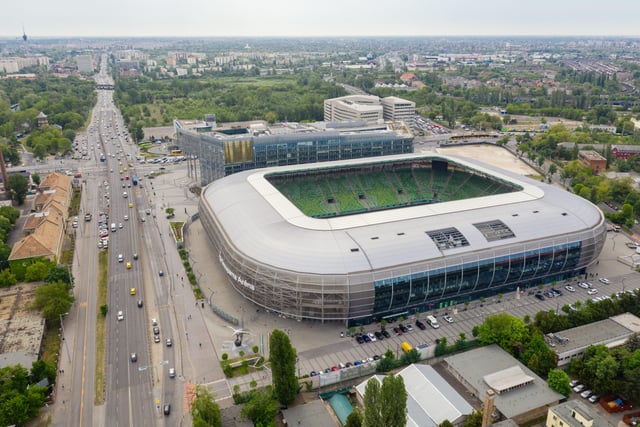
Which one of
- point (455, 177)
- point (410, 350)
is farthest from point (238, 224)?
point (455, 177)

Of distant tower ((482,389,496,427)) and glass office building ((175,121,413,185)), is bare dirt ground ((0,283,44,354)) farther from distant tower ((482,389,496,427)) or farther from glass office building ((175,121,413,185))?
glass office building ((175,121,413,185))

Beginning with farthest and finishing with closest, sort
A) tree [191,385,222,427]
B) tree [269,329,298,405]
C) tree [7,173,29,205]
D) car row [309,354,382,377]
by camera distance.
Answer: tree [7,173,29,205] → car row [309,354,382,377] → tree [269,329,298,405] → tree [191,385,222,427]

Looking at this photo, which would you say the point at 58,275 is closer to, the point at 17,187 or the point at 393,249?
the point at 17,187

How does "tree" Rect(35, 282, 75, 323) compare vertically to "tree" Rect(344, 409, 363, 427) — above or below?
above

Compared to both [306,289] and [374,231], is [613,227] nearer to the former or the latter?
[374,231]

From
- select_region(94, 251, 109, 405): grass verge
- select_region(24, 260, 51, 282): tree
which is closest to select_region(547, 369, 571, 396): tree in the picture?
select_region(94, 251, 109, 405): grass verge
